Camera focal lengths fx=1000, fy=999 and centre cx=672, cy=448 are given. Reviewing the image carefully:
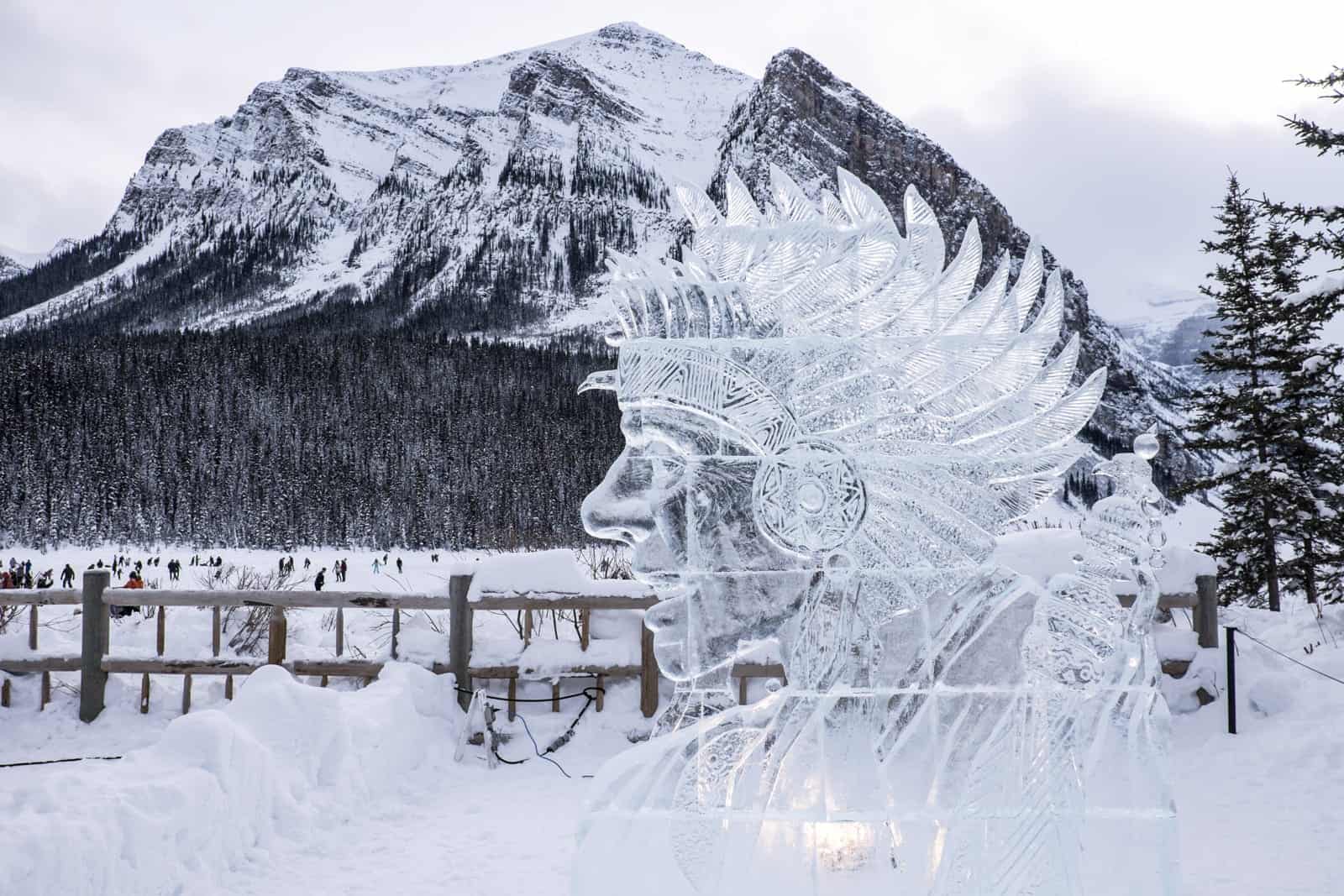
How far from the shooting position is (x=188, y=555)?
50.4 metres

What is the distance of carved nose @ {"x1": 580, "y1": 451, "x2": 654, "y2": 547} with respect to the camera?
3670mm

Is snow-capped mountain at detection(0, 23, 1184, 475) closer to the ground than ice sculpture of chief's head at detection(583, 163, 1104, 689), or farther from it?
farther from it

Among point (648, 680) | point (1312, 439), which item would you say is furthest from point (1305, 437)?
point (648, 680)

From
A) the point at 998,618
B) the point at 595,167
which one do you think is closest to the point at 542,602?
the point at 998,618

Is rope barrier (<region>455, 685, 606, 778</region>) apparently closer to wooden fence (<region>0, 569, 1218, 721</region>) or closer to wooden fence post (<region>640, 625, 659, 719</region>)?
wooden fence (<region>0, 569, 1218, 721</region>)

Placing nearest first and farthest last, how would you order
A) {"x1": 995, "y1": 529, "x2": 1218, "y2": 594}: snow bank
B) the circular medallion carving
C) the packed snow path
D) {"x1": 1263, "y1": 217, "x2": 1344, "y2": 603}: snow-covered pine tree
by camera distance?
1. the circular medallion carving
2. the packed snow path
3. {"x1": 995, "y1": 529, "x2": 1218, "y2": 594}: snow bank
4. {"x1": 1263, "y1": 217, "x2": 1344, "y2": 603}: snow-covered pine tree

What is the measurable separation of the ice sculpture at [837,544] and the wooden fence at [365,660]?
3.56m

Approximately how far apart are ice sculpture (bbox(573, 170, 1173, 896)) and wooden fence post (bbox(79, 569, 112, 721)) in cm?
547

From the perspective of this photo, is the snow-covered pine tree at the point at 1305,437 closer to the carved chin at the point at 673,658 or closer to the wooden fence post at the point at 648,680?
the wooden fence post at the point at 648,680

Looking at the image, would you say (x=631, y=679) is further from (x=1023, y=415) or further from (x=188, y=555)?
(x=188, y=555)

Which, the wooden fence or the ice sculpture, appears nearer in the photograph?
the ice sculpture

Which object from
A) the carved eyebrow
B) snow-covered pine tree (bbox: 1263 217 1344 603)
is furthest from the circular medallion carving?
snow-covered pine tree (bbox: 1263 217 1344 603)

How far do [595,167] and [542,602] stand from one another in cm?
17474

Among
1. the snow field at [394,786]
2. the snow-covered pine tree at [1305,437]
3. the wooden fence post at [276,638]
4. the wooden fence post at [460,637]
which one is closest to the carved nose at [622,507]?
the snow field at [394,786]
